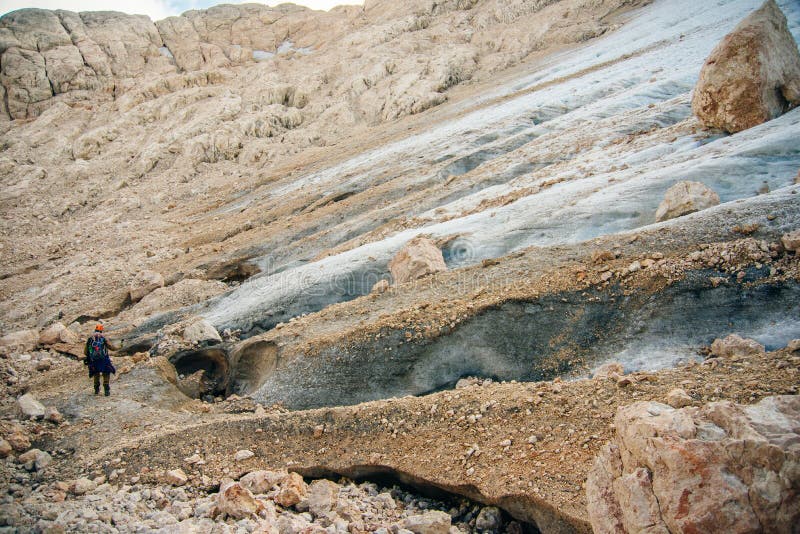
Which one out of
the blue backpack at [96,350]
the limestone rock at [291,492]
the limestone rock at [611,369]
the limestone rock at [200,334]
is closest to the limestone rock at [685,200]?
the limestone rock at [611,369]

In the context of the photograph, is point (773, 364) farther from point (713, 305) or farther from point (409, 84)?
point (409, 84)

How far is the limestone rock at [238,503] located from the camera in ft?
17.2

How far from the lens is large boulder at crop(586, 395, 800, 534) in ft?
11.1

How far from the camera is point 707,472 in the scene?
11.8ft

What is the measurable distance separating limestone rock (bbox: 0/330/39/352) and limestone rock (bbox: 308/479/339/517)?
36.4 ft

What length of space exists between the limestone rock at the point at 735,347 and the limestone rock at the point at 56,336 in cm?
1522

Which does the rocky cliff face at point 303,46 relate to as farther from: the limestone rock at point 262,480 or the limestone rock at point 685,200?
the limestone rock at point 262,480

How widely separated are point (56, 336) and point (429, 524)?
12.8 meters

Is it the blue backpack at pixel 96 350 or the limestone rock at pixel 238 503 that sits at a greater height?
the blue backpack at pixel 96 350

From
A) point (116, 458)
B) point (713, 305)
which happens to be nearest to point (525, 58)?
point (713, 305)

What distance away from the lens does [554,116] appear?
2341cm

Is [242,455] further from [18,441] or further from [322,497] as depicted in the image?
[18,441]

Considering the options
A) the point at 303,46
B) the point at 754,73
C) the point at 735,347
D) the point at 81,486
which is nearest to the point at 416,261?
the point at 735,347

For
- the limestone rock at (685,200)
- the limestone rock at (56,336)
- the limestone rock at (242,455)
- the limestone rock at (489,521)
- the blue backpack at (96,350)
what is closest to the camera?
the limestone rock at (489,521)
